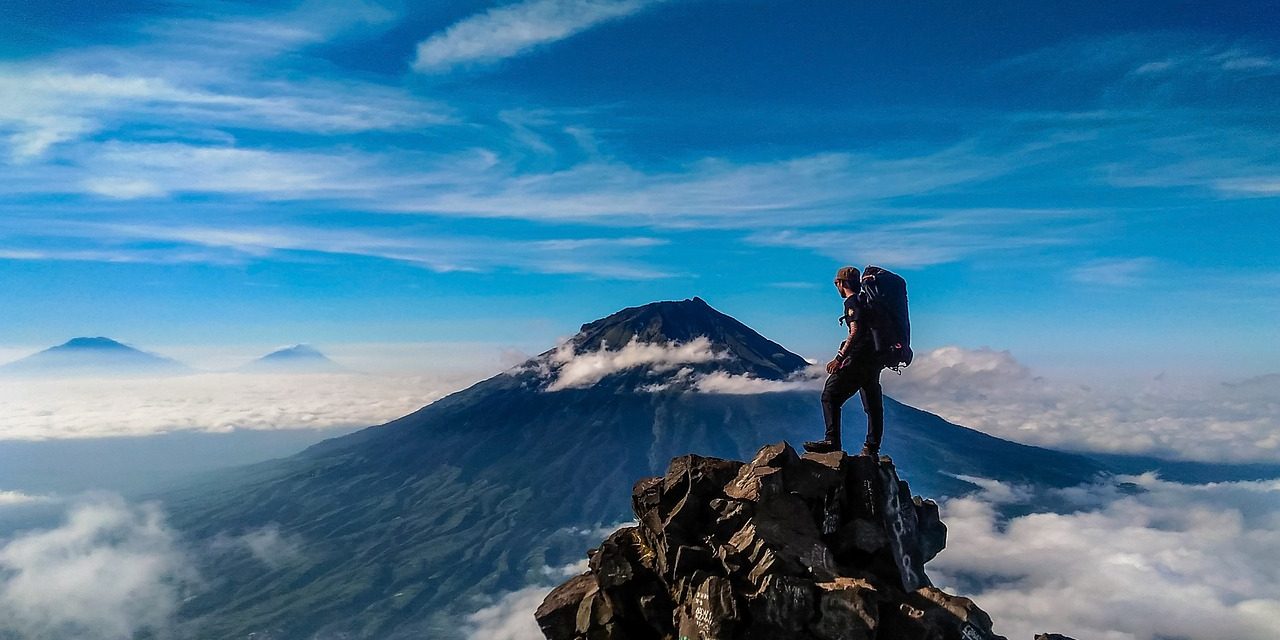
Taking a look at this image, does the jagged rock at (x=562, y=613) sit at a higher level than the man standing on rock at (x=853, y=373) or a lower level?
lower

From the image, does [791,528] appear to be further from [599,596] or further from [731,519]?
[599,596]

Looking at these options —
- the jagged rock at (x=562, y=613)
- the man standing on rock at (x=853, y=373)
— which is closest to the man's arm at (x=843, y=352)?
the man standing on rock at (x=853, y=373)

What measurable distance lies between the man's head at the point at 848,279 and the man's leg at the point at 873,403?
8.08 ft

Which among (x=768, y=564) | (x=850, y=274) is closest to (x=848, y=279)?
(x=850, y=274)

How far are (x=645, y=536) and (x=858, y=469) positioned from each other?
6.20 m

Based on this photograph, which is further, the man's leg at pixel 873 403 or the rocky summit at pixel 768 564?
the man's leg at pixel 873 403

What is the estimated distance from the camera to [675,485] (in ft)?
65.3

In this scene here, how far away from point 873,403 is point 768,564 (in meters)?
7.39

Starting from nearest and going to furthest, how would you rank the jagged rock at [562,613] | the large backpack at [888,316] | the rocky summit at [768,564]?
the rocky summit at [768,564], the jagged rock at [562,613], the large backpack at [888,316]

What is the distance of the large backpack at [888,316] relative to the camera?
20703 millimetres

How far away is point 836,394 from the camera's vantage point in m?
21.6

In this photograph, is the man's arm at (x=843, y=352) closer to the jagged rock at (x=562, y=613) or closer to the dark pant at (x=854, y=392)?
the dark pant at (x=854, y=392)

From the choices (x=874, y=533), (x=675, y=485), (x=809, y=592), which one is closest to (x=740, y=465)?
(x=675, y=485)

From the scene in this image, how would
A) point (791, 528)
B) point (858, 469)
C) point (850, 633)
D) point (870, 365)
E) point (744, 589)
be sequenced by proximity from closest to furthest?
1. point (850, 633)
2. point (744, 589)
3. point (791, 528)
4. point (858, 469)
5. point (870, 365)
